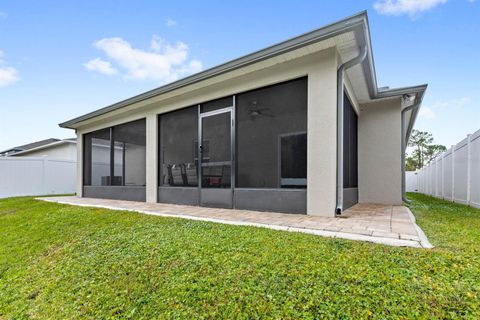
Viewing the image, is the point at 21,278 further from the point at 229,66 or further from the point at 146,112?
the point at 146,112

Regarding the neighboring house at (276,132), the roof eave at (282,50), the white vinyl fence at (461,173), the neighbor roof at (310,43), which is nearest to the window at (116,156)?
the neighboring house at (276,132)

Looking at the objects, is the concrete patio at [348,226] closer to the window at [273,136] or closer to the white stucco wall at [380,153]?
the window at [273,136]

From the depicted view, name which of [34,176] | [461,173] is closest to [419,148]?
[461,173]

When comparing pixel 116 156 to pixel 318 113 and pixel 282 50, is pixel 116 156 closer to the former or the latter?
pixel 282 50

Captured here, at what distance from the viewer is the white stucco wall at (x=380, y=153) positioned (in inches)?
233

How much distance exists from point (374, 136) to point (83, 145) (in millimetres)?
9944

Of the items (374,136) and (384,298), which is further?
(374,136)

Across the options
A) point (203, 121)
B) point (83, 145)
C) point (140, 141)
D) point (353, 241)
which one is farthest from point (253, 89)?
point (83, 145)

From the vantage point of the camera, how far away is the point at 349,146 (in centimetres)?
534

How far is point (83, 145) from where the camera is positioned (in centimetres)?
911

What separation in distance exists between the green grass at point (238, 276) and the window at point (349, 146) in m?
1.93

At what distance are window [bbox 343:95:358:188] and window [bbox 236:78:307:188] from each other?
1.14 meters

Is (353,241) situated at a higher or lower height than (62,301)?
higher

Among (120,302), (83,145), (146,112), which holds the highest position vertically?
(146,112)
